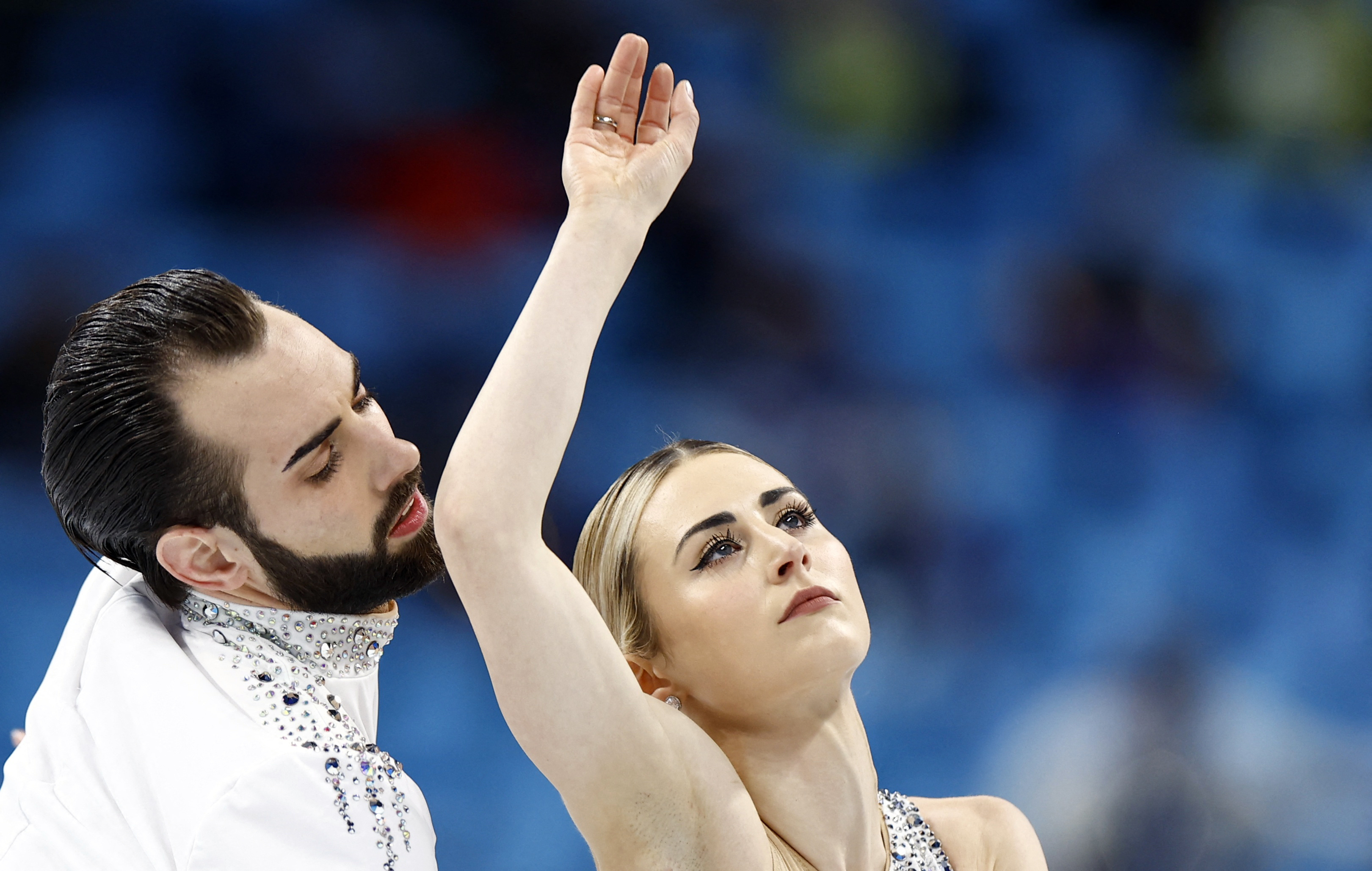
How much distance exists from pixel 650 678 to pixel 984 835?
2.72ft

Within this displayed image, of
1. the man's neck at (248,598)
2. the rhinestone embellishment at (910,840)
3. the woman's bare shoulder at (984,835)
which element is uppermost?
the woman's bare shoulder at (984,835)

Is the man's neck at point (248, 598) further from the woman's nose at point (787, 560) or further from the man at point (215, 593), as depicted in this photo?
the woman's nose at point (787, 560)

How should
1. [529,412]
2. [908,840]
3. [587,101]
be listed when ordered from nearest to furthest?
[529,412]
[587,101]
[908,840]

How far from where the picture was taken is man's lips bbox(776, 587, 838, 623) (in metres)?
2.11

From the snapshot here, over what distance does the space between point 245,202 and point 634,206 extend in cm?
273

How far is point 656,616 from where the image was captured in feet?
7.27

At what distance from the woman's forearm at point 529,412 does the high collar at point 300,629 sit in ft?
1.91

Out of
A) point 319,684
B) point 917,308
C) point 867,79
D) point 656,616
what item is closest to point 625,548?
point 656,616

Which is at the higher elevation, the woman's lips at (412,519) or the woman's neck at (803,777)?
the woman's lips at (412,519)

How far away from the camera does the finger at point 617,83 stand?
2014 mm

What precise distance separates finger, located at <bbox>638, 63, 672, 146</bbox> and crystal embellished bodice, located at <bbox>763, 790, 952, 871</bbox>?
55.7 inches

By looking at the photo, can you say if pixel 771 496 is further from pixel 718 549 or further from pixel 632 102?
pixel 632 102

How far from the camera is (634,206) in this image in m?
1.92

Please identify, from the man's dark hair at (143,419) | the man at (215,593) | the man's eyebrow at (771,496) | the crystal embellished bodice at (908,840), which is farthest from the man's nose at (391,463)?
the crystal embellished bodice at (908,840)
